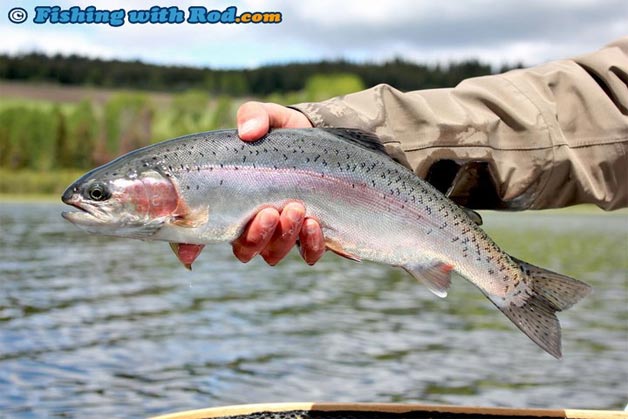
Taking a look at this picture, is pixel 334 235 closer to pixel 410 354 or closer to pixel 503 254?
pixel 503 254

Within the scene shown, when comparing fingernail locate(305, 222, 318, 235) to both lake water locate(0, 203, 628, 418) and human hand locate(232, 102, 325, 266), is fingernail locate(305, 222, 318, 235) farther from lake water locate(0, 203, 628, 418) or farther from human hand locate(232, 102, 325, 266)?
lake water locate(0, 203, 628, 418)

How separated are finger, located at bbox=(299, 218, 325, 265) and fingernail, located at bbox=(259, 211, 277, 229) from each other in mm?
119

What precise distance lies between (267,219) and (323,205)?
0.22 metres

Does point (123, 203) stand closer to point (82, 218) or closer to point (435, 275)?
point (82, 218)

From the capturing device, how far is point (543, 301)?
3100mm

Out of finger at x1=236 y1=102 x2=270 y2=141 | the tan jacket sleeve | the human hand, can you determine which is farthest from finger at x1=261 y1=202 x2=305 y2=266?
the tan jacket sleeve

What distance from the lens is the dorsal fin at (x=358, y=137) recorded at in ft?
10.1

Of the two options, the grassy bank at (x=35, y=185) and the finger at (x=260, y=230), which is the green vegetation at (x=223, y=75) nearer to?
the grassy bank at (x=35, y=185)

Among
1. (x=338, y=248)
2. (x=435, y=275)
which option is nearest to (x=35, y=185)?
(x=338, y=248)

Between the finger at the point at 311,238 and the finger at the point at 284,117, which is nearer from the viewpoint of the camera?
the finger at the point at 311,238

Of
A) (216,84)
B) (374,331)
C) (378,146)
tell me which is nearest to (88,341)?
(374,331)

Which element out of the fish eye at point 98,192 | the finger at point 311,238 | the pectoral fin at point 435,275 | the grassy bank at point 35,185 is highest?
the grassy bank at point 35,185

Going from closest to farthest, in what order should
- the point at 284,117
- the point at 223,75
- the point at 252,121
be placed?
1. the point at 252,121
2. the point at 284,117
3. the point at 223,75

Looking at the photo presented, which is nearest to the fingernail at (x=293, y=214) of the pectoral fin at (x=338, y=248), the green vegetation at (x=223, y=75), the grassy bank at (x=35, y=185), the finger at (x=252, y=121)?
the pectoral fin at (x=338, y=248)
